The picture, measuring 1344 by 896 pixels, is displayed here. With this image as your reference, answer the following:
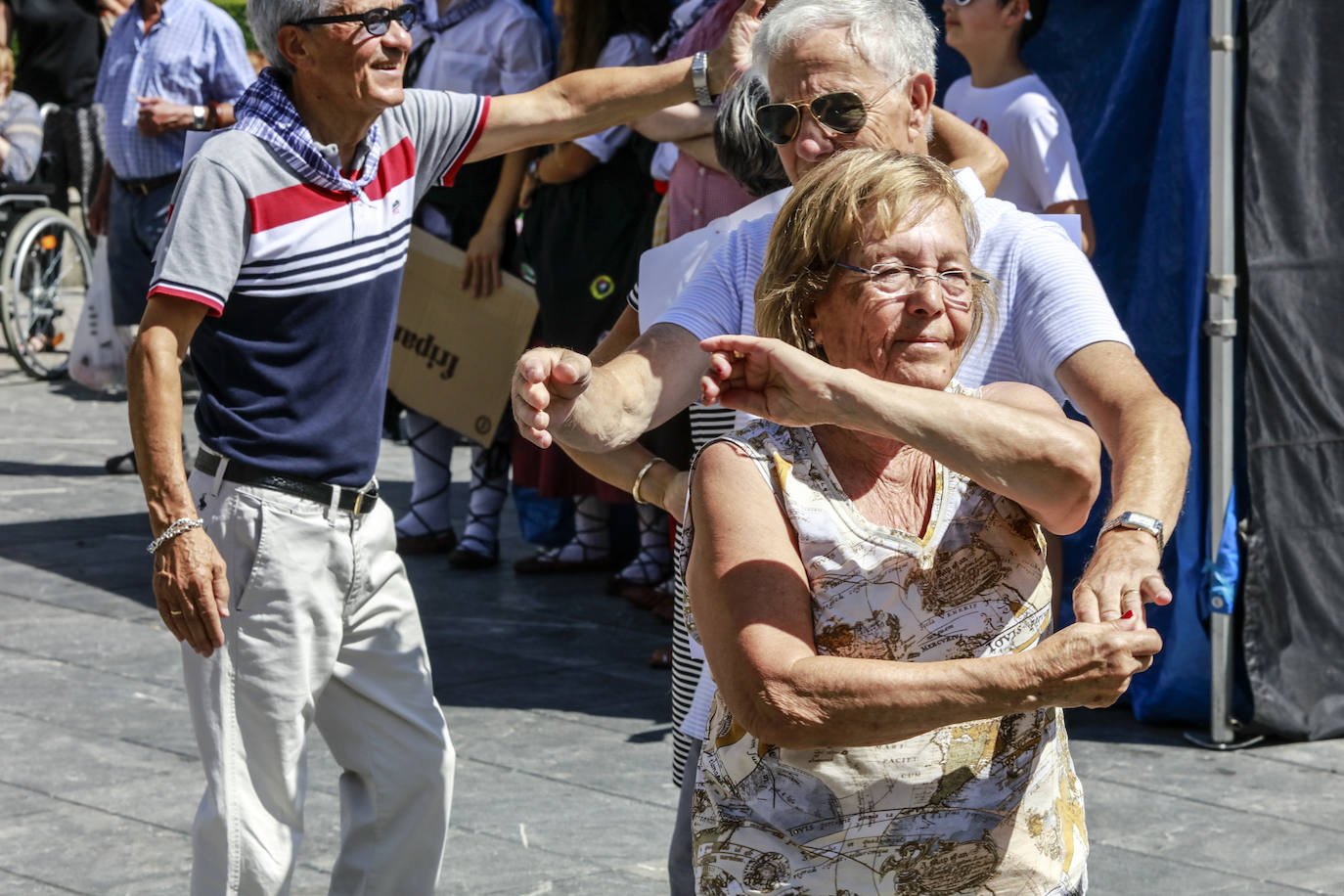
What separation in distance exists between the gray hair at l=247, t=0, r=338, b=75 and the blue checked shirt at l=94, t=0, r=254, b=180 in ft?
14.6

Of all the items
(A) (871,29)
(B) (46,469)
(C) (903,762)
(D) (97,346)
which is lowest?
(B) (46,469)

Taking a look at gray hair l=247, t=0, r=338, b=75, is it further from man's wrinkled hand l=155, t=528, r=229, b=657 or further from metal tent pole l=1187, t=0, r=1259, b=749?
metal tent pole l=1187, t=0, r=1259, b=749

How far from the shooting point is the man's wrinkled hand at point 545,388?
221cm

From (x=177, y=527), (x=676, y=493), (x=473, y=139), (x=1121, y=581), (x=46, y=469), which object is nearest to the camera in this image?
(x=1121, y=581)

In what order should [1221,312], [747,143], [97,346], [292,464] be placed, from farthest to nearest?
[97,346], [1221,312], [747,143], [292,464]

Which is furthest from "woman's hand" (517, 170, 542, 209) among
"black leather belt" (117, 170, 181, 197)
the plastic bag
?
the plastic bag

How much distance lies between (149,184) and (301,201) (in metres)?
4.87

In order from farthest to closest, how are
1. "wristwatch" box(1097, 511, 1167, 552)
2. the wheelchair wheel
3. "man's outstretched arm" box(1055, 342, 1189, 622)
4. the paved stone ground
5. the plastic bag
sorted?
the wheelchair wheel
the plastic bag
the paved stone ground
"wristwatch" box(1097, 511, 1167, 552)
"man's outstretched arm" box(1055, 342, 1189, 622)

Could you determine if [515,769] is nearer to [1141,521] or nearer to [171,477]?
[171,477]

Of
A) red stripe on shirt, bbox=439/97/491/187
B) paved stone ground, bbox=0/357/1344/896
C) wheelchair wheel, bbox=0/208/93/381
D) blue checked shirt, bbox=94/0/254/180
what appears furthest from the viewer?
wheelchair wheel, bbox=0/208/93/381

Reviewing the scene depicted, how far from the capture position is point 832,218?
225 cm

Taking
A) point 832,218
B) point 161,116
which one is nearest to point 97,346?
point 161,116

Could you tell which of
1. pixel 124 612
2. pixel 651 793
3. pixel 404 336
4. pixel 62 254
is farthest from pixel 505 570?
pixel 62 254

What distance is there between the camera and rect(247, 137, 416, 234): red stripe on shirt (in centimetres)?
312
